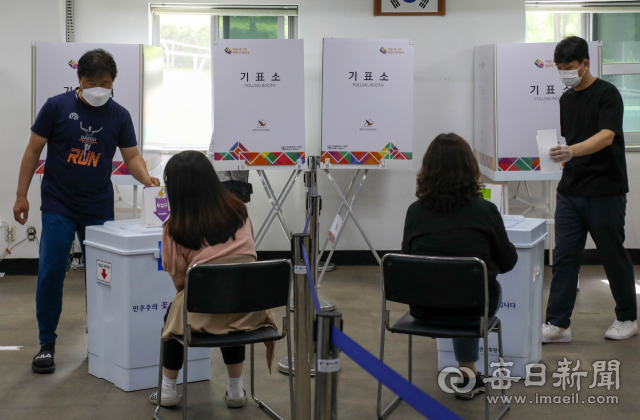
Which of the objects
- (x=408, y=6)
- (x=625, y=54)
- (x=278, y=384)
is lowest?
(x=278, y=384)

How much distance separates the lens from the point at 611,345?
321 centimetres

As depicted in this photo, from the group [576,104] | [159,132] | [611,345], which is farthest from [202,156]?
[159,132]

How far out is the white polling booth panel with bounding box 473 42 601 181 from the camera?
4.58 metres

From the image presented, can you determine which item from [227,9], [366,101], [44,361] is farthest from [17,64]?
[44,361]

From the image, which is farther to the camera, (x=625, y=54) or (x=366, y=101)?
(x=625, y=54)

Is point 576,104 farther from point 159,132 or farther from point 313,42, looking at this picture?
point 159,132

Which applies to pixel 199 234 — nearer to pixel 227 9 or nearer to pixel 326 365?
pixel 326 365

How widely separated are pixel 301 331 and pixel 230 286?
0.92 feet

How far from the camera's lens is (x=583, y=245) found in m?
3.23

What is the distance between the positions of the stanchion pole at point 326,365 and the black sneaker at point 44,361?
72.9 inches

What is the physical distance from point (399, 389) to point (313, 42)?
13.8 feet

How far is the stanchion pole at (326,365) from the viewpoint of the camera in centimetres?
142

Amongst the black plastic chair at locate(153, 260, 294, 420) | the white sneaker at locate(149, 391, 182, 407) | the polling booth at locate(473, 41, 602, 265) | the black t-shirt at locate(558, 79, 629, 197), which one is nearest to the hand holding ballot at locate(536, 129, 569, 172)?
the black t-shirt at locate(558, 79, 629, 197)

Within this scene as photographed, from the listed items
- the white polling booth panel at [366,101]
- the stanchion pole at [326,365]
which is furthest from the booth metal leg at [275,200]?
Answer: the stanchion pole at [326,365]
